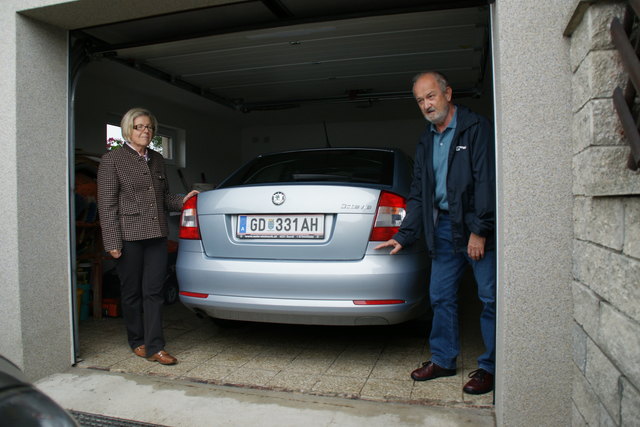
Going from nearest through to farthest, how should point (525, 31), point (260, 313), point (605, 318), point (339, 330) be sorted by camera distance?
point (605, 318), point (525, 31), point (260, 313), point (339, 330)

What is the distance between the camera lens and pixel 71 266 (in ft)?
11.9

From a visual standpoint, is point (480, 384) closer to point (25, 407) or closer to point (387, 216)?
point (387, 216)

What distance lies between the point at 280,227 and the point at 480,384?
5.00 feet

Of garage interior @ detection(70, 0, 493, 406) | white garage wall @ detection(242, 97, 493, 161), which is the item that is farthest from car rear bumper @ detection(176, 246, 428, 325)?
white garage wall @ detection(242, 97, 493, 161)

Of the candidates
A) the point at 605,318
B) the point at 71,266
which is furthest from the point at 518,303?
the point at 71,266

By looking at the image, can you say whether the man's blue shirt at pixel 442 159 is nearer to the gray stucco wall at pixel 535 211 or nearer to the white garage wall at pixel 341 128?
the gray stucco wall at pixel 535 211

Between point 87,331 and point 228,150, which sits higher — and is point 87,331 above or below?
below

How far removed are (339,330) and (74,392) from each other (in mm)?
2148

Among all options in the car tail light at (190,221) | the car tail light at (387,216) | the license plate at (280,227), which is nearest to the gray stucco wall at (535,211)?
the car tail light at (387,216)

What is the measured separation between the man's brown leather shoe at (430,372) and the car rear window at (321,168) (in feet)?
4.03

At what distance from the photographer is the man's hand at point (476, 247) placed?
2.84 m

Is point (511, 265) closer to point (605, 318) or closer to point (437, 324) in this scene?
point (605, 318)

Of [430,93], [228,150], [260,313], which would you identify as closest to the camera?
[430,93]

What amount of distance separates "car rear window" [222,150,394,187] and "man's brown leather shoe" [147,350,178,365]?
1293mm
